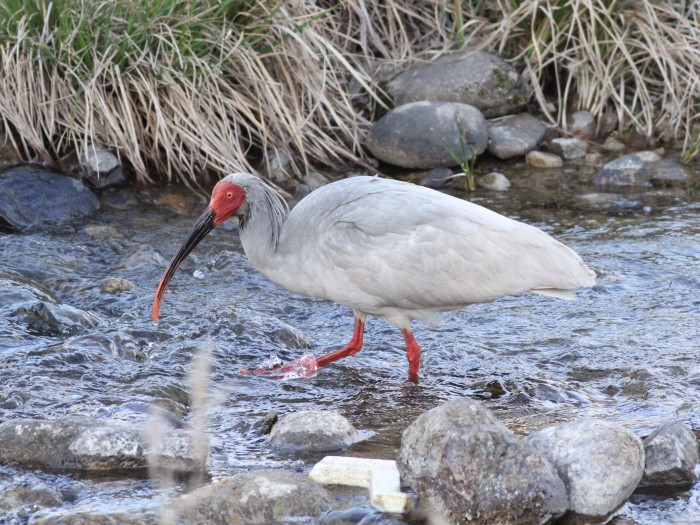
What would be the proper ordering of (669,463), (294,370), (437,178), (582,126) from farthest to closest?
(582,126), (437,178), (294,370), (669,463)

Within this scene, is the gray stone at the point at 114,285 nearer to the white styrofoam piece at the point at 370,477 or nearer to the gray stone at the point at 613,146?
the white styrofoam piece at the point at 370,477

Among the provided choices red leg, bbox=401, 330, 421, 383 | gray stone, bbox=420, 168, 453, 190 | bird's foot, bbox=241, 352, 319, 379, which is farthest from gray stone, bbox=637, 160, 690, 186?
bird's foot, bbox=241, 352, 319, 379

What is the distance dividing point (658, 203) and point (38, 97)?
173 inches

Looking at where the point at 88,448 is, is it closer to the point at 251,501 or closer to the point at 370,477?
the point at 251,501

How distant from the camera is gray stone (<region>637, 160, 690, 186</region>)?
7871mm

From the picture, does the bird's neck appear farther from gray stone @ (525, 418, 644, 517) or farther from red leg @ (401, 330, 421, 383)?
gray stone @ (525, 418, 644, 517)

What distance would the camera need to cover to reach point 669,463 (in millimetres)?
3689

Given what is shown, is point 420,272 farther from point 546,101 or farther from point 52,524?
point 546,101

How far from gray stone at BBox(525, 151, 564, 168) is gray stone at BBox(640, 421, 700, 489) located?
15.2ft

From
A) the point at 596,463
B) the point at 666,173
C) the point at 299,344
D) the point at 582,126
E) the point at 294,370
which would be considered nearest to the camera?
the point at 596,463

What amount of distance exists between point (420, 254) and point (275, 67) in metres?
3.55

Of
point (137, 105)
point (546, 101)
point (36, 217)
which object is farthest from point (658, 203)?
point (36, 217)

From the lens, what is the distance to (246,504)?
3.43 m

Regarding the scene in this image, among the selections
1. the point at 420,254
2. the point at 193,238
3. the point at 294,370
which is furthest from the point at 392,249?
the point at 193,238
